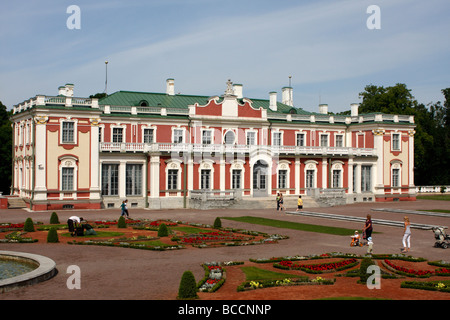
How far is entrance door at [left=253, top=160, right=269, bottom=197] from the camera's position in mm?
56934

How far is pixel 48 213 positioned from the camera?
44.1m

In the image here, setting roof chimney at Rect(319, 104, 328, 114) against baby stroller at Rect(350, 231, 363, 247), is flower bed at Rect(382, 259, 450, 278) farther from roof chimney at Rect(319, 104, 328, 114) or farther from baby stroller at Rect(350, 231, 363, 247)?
roof chimney at Rect(319, 104, 328, 114)

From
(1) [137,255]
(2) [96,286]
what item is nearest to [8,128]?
(1) [137,255]

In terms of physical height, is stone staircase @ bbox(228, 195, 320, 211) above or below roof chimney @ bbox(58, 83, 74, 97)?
below

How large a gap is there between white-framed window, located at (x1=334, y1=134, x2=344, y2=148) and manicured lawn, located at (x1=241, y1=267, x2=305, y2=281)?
152 ft

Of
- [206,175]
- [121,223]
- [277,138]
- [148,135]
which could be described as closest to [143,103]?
[148,135]

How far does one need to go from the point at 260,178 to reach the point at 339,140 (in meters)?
14.0

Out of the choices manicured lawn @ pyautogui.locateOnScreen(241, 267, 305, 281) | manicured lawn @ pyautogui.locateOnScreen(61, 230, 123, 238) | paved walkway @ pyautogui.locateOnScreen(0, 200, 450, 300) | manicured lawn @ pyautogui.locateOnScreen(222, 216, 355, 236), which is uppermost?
manicured lawn @ pyautogui.locateOnScreen(61, 230, 123, 238)

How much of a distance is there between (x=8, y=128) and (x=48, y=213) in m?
26.3

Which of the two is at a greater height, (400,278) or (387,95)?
(387,95)

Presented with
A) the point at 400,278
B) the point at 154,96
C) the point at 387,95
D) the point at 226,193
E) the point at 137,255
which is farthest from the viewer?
the point at 387,95

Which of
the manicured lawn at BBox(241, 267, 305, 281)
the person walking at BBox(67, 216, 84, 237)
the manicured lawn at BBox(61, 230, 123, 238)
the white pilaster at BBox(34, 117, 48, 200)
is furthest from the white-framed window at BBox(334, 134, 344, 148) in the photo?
the manicured lawn at BBox(241, 267, 305, 281)

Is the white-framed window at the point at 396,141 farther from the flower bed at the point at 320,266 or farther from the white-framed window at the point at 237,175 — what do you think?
the flower bed at the point at 320,266
